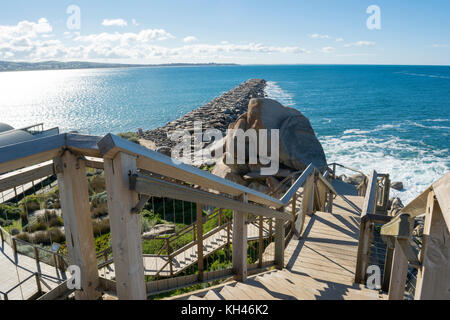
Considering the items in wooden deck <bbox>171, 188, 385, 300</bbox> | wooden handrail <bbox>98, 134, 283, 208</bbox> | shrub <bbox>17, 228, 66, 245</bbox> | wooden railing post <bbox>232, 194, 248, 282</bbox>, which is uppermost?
wooden handrail <bbox>98, 134, 283, 208</bbox>

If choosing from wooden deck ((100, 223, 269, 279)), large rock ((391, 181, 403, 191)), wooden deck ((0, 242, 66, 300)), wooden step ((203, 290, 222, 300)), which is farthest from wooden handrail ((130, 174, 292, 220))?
large rock ((391, 181, 403, 191))

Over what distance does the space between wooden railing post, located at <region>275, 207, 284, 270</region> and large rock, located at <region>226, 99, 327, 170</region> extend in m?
10.5

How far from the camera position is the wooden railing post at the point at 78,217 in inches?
78.0

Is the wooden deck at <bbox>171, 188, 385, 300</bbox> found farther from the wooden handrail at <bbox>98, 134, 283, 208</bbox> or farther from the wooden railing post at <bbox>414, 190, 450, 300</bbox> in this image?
the wooden railing post at <bbox>414, 190, 450, 300</bbox>

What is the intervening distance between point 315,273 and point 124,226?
3773mm

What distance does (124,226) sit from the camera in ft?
6.29

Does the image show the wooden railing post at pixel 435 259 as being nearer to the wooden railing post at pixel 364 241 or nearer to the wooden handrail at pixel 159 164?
the wooden handrail at pixel 159 164

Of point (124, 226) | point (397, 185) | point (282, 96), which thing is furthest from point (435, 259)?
point (282, 96)

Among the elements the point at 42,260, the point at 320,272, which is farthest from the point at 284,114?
the point at 42,260

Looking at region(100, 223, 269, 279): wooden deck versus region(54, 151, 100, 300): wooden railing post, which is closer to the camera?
region(54, 151, 100, 300): wooden railing post

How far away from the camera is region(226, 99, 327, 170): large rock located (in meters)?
15.3
